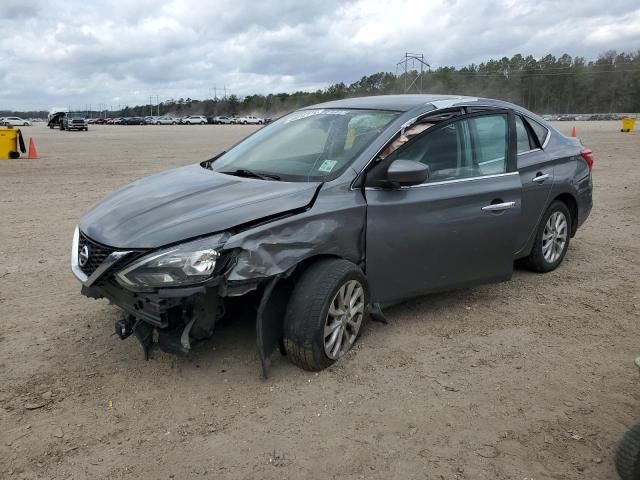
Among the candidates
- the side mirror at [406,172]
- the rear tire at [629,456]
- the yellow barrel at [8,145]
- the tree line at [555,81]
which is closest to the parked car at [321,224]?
the side mirror at [406,172]

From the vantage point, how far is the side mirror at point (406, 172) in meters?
3.63

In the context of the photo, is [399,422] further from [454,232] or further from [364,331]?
[454,232]

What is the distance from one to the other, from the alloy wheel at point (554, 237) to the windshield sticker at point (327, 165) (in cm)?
246

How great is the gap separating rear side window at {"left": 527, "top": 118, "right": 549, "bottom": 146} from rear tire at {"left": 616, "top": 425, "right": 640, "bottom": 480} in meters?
3.34

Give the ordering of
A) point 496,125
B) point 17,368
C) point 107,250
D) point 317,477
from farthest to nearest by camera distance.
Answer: point 496,125
point 17,368
point 107,250
point 317,477

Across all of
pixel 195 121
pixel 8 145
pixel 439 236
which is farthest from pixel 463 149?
pixel 195 121

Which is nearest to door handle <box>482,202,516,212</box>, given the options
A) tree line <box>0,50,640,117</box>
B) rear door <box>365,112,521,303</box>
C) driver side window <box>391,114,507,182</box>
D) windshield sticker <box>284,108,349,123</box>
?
rear door <box>365,112,521,303</box>

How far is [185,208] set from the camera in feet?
11.2

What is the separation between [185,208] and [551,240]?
11.9 ft

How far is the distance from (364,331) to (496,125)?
2014 millimetres

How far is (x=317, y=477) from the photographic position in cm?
261

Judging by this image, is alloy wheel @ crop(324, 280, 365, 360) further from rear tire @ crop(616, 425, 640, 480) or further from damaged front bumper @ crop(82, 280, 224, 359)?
rear tire @ crop(616, 425, 640, 480)

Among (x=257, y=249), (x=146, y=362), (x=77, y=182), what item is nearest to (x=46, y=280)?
(x=146, y=362)

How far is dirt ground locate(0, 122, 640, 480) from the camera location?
8.94ft
